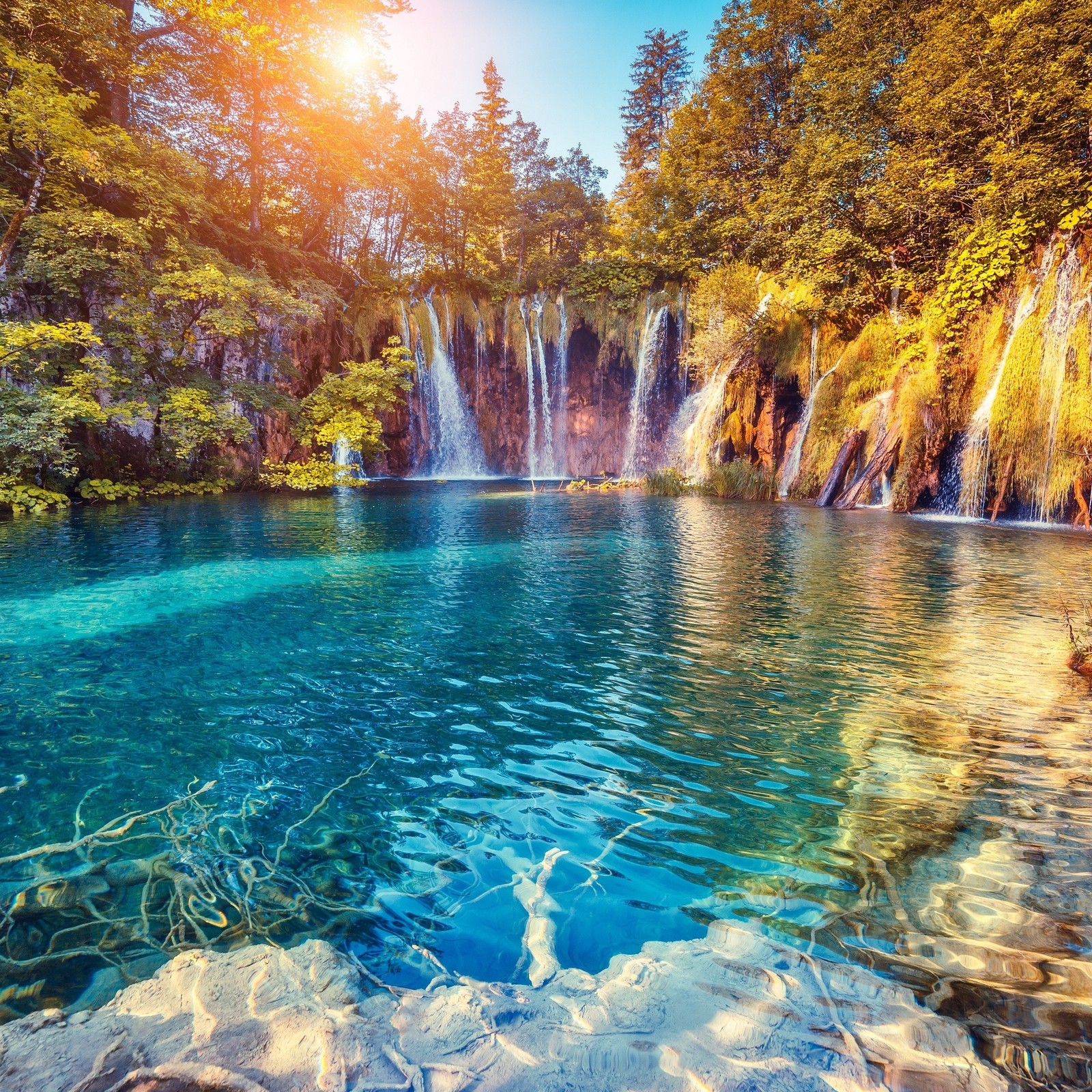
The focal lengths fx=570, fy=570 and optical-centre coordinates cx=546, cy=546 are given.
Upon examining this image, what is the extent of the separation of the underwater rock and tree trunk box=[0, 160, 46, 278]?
1858cm

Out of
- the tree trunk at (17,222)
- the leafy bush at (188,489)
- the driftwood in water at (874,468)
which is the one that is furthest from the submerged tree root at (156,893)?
the leafy bush at (188,489)

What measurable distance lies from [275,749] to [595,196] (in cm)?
4432

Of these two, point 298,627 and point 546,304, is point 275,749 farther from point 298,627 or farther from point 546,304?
point 546,304

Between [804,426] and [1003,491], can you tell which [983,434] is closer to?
[1003,491]

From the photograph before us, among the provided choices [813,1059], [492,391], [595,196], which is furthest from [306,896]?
[595,196]

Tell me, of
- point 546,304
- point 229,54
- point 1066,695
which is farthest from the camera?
point 546,304

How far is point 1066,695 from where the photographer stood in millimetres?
4102

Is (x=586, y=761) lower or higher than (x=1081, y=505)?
lower

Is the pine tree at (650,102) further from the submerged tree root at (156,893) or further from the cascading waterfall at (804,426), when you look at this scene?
the submerged tree root at (156,893)

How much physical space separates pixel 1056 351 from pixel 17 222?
24.0 metres

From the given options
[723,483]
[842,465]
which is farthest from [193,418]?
[842,465]

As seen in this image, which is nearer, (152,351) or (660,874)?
(660,874)

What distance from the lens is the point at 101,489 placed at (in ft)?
52.6

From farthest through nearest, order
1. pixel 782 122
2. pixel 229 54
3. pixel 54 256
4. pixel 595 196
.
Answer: pixel 595 196 → pixel 782 122 → pixel 229 54 → pixel 54 256
